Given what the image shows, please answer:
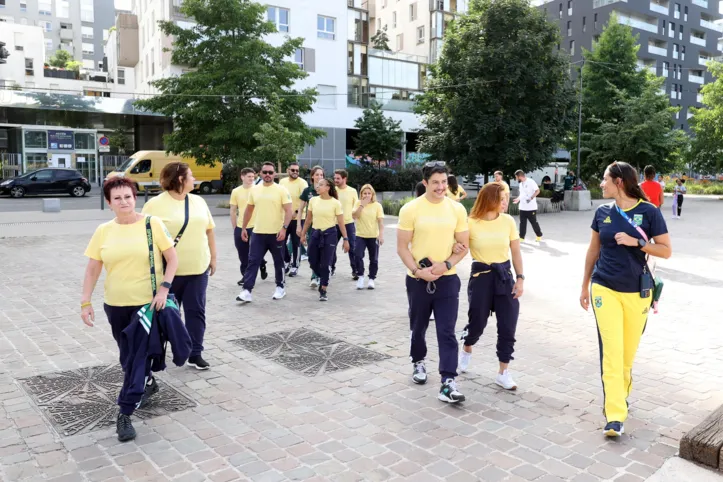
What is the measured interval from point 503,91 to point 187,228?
23.0m

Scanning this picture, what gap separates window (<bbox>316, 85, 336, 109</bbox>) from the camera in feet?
146

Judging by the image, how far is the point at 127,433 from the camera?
13.8ft

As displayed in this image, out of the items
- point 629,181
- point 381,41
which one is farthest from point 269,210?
point 381,41

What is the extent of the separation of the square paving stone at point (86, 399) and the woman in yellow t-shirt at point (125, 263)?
0.42 m

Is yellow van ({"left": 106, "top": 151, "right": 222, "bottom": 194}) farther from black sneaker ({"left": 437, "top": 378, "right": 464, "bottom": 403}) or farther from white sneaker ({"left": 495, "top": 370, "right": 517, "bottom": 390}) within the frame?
black sneaker ({"left": 437, "top": 378, "right": 464, "bottom": 403})

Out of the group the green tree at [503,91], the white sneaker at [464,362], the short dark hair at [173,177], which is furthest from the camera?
the green tree at [503,91]

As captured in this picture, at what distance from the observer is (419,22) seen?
56.4 metres

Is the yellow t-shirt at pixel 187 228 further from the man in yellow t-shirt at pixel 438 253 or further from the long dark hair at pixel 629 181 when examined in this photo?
the long dark hair at pixel 629 181

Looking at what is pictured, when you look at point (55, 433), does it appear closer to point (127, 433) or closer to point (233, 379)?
point (127, 433)

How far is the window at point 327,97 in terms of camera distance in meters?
44.6

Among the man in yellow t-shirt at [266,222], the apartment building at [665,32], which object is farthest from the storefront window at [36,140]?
the apartment building at [665,32]

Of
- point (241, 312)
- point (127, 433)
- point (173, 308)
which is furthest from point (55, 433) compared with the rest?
point (241, 312)

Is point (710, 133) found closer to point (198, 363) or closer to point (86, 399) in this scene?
point (198, 363)

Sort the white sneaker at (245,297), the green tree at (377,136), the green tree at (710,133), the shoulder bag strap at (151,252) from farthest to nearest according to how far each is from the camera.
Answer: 1. the green tree at (377,136)
2. the green tree at (710,133)
3. the white sneaker at (245,297)
4. the shoulder bag strap at (151,252)
